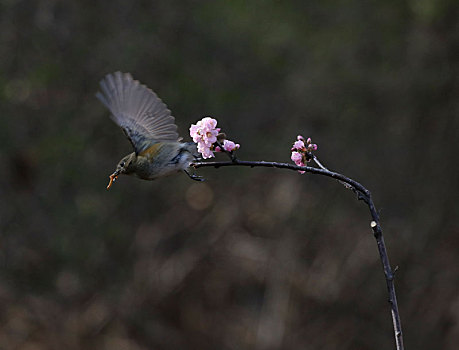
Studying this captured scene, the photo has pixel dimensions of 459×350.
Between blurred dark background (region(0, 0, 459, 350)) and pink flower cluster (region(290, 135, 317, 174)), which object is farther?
blurred dark background (region(0, 0, 459, 350))

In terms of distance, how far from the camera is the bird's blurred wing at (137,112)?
114 inches

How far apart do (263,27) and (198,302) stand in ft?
12.0

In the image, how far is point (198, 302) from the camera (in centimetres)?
764

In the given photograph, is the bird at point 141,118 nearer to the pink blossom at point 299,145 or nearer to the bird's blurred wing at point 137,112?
the bird's blurred wing at point 137,112

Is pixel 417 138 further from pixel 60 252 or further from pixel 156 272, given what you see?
pixel 60 252

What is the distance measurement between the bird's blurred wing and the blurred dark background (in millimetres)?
4381

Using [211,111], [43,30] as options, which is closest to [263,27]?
[211,111]

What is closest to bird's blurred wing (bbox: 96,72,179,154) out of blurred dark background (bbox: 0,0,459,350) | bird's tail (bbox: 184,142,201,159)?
bird's tail (bbox: 184,142,201,159)

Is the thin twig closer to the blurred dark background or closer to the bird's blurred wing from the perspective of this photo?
the bird's blurred wing

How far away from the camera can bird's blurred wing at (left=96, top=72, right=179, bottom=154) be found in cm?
289

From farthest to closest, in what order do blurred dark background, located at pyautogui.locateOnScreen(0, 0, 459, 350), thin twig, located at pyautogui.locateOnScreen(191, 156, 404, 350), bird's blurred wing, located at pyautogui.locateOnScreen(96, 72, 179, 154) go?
1. blurred dark background, located at pyautogui.locateOnScreen(0, 0, 459, 350)
2. bird's blurred wing, located at pyautogui.locateOnScreen(96, 72, 179, 154)
3. thin twig, located at pyautogui.locateOnScreen(191, 156, 404, 350)

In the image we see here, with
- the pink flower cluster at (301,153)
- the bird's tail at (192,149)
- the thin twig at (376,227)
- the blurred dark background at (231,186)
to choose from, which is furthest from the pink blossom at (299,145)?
the blurred dark background at (231,186)

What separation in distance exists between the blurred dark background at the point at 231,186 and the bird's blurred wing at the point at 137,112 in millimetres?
4381

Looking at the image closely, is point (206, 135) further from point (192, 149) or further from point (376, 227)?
point (192, 149)
